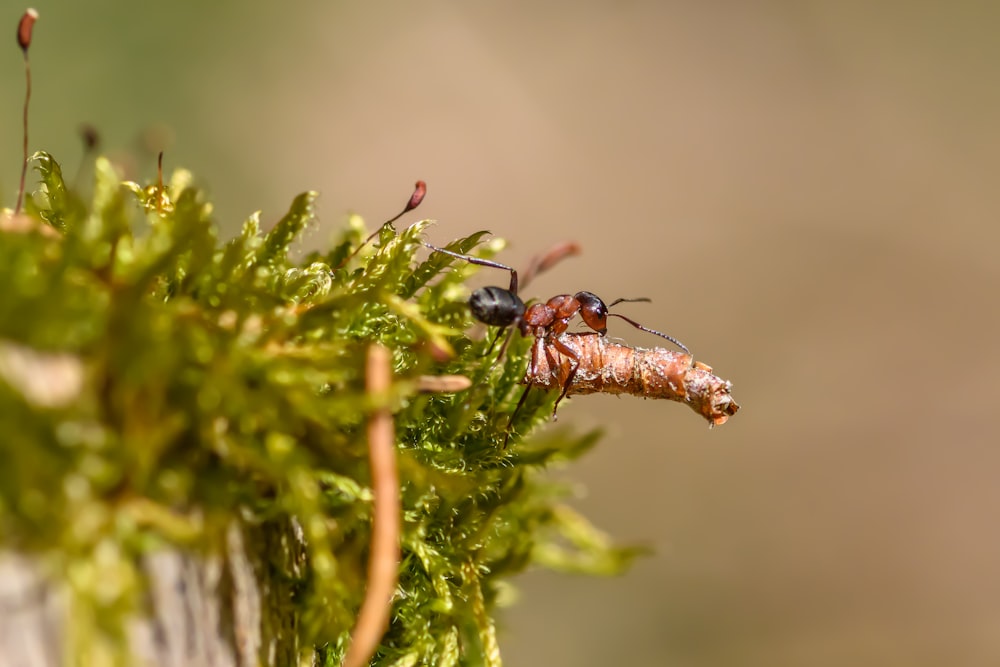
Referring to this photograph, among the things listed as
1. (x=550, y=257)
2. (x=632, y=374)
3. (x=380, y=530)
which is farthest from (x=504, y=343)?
(x=380, y=530)

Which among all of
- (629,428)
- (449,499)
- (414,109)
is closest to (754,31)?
(414,109)

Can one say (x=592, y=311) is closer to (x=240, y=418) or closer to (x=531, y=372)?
(x=531, y=372)

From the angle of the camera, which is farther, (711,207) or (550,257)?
(711,207)

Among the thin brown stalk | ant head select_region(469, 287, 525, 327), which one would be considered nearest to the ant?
ant head select_region(469, 287, 525, 327)

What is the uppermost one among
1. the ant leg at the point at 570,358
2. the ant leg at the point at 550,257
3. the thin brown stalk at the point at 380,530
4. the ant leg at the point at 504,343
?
the ant leg at the point at 550,257

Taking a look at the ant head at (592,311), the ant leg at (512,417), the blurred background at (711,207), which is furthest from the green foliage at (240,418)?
the blurred background at (711,207)

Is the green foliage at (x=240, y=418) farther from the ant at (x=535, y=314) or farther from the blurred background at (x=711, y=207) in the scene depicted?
Result: the blurred background at (x=711, y=207)
